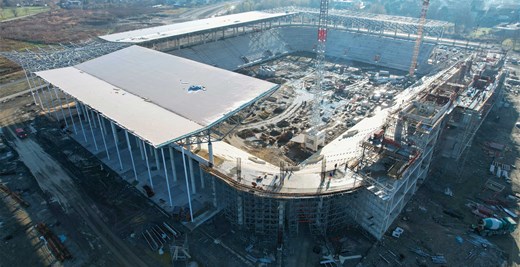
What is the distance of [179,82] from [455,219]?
45220 millimetres

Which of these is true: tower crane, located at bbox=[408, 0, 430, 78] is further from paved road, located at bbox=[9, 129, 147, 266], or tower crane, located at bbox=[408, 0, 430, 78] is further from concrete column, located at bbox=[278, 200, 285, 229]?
paved road, located at bbox=[9, 129, 147, 266]

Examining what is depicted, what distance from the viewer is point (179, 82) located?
55250 millimetres

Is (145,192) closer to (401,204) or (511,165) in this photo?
(401,204)

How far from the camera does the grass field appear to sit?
6427 inches

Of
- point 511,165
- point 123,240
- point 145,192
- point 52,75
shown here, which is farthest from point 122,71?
point 511,165

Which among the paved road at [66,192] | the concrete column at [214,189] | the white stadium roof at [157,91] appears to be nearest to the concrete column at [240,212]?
the concrete column at [214,189]

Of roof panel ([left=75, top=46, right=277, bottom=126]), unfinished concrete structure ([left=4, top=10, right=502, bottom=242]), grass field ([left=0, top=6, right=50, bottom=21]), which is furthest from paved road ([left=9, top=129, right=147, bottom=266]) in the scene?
grass field ([left=0, top=6, right=50, bottom=21])

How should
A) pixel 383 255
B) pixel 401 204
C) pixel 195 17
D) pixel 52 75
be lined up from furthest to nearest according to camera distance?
1. pixel 195 17
2. pixel 52 75
3. pixel 401 204
4. pixel 383 255

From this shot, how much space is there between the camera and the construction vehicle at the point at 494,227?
37.8 m

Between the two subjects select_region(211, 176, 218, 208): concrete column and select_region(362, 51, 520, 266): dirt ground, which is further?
select_region(211, 176, 218, 208): concrete column

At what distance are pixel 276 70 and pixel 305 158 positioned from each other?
48879mm

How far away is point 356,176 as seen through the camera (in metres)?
38.1

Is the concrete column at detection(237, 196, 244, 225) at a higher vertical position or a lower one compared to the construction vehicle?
higher

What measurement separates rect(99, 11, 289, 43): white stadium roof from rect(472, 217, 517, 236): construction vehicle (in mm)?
77435
